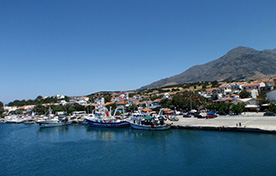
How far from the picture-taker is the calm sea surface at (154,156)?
21548mm

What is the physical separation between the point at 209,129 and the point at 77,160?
24142mm

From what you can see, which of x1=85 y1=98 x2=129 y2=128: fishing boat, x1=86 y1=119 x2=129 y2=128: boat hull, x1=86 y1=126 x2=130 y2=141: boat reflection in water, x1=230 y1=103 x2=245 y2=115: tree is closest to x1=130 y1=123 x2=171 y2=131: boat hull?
x1=86 y1=126 x2=130 y2=141: boat reflection in water

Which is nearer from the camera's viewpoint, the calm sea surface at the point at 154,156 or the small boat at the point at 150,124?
the calm sea surface at the point at 154,156

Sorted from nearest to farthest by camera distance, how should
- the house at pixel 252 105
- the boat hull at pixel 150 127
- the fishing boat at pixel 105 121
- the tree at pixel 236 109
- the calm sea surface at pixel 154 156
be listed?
1. the calm sea surface at pixel 154 156
2. the boat hull at pixel 150 127
3. the tree at pixel 236 109
4. the house at pixel 252 105
5. the fishing boat at pixel 105 121

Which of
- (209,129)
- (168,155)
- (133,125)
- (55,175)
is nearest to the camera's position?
(55,175)

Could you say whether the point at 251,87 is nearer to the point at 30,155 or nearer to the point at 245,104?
the point at 245,104

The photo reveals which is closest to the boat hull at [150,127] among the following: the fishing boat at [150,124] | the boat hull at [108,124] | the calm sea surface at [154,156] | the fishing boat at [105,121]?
the fishing boat at [150,124]

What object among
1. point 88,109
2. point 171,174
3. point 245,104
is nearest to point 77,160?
point 171,174

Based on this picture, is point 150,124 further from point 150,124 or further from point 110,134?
point 110,134

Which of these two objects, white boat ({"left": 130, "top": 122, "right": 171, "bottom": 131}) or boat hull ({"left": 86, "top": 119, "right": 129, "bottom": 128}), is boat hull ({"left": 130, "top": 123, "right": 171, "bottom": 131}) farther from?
boat hull ({"left": 86, "top": 119, "right": 129, "bottom": 128})

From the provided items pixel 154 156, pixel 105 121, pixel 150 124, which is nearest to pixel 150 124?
pixel 150 124

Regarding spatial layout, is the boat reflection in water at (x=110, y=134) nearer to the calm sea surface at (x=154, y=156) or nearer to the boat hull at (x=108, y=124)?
the boat hull at (x=108, y=124)

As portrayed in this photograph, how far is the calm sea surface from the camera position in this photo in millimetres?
21548

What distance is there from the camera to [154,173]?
2108 centimetres
